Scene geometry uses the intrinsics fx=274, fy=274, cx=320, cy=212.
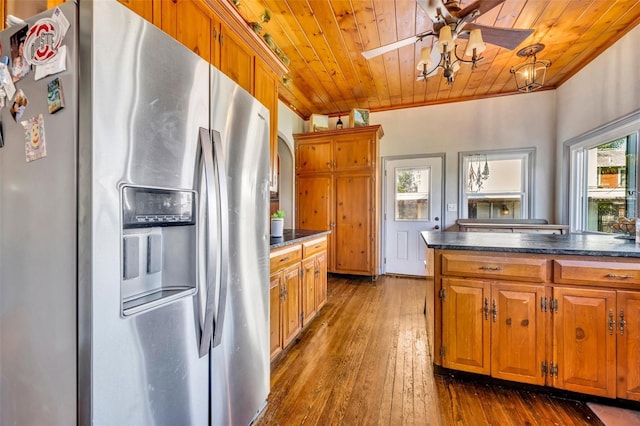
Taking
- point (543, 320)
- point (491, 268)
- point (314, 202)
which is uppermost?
point (314, 202)

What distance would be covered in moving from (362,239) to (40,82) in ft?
13.3

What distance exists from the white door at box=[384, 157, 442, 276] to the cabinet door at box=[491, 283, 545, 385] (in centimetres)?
281

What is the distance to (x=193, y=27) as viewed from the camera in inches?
60.6

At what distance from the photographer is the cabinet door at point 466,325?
1.84m

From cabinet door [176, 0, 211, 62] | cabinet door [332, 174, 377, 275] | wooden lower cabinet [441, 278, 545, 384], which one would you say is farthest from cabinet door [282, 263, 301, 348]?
cabinet door [332, 174, 377, 275]

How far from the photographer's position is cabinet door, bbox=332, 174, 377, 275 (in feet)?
14.5

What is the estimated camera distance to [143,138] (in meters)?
0.82

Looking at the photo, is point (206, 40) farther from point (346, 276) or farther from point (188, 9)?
point (346, 276)

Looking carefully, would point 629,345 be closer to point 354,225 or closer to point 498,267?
point 498,267

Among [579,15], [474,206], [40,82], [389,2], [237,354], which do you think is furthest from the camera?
[474,206]

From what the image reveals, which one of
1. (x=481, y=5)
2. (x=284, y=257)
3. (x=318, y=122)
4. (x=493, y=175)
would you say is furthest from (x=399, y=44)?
(x=493, y=175)

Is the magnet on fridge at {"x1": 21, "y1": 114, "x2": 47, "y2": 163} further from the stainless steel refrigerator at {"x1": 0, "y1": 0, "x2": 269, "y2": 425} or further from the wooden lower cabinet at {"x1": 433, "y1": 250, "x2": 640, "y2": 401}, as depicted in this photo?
the wooden lower cabinet at {"x1": 433, "y1": 250, "x2": 640, "y2": 401}

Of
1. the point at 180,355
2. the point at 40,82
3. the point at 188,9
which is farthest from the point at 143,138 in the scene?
the point at 188,9

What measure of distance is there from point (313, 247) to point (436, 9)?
2129 mm
